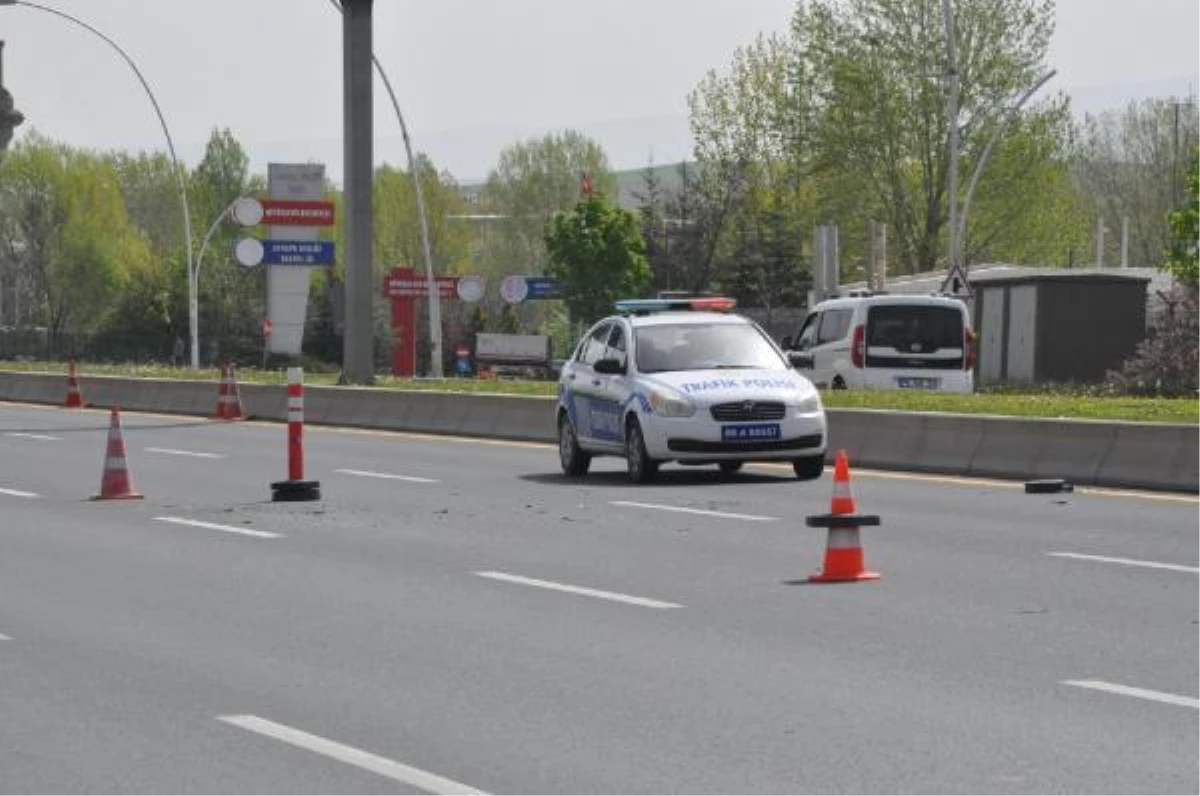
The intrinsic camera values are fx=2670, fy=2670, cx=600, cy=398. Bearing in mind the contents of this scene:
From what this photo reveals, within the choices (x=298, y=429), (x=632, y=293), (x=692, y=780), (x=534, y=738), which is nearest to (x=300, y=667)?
(x=534, y=738)

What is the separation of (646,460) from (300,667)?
40.8 ft

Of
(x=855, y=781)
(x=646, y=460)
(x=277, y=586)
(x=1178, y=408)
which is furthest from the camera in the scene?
(x=1178, y=408)

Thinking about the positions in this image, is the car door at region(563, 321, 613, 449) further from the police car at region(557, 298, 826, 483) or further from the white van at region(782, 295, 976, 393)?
the white van at region(782, 295, 976, 393)

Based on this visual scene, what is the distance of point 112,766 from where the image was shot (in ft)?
28.4

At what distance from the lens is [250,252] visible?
8081 centimetres

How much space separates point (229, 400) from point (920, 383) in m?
11.9

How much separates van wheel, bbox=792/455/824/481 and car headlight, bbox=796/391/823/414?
487 millimetres

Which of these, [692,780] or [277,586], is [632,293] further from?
[692,780]

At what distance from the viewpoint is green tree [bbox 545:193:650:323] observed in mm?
87438

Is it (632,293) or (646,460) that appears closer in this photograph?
(646,460)

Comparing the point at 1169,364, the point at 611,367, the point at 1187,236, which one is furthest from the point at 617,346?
the point at 1187,236

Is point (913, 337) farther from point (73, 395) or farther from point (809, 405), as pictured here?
point (73, 395)

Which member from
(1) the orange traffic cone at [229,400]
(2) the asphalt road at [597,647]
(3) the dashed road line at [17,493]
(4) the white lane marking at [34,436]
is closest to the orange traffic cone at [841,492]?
(2) the asphalt road at [597,647]

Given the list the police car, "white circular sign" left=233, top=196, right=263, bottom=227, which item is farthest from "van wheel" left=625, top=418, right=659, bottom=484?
"white circular sign" left=233, top=196, right=263, bottom=227
